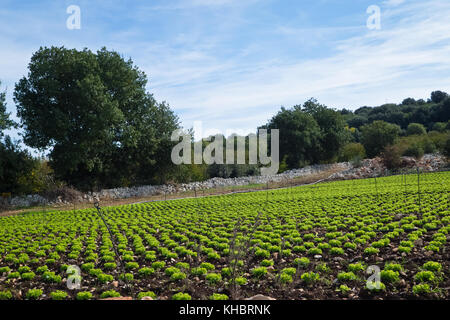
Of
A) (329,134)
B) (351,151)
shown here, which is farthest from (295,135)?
(351,151)

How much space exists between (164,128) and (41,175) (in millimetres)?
10436

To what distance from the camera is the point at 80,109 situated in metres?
24.1

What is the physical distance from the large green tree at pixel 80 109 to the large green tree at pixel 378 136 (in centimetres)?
3146

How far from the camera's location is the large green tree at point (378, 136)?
151 feet

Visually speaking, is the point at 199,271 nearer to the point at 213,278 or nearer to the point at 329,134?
the point at 213,278

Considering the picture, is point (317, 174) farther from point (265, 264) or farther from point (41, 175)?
point (265, 264)

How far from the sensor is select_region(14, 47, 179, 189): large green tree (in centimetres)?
2348

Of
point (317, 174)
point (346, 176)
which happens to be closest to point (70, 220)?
point (346, 176)

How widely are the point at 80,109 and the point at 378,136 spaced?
3696 cm

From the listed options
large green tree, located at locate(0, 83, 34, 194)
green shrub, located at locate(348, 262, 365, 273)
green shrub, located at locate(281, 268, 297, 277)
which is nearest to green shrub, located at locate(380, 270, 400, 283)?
green shrub, located at locate(348, 262, 365, 273)

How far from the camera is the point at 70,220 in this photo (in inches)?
620

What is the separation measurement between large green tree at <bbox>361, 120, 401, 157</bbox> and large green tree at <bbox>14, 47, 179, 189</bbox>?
31462 mm

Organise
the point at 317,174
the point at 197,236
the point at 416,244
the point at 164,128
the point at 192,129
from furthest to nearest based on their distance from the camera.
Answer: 1. the point at 317,174
2. the point at 192,129
3. the point at 164,128
4. the point at 197,236
5. the point at 416,244

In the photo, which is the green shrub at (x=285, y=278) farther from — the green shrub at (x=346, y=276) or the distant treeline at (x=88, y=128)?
the distant treeline at (x=88, y=128)
